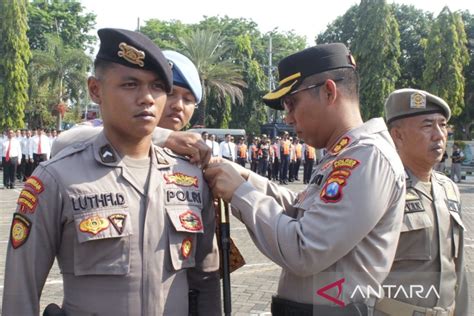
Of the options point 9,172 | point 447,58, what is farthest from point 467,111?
point 9,172

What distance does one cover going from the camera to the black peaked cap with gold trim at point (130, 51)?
6.34 feet

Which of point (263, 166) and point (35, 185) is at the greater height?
point (35, 185)

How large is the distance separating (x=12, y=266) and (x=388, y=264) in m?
1.32

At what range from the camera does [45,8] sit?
42.3 metres

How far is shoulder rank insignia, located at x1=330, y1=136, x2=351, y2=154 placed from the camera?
2045 millimetres

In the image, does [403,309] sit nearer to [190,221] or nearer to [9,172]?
[190,221]

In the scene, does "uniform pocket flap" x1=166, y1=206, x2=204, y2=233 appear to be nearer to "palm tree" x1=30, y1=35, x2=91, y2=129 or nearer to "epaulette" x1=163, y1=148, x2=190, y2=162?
"epaulette" x1=163, y1=148, x2=190, y2=162

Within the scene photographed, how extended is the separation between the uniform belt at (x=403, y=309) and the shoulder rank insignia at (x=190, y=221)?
3.08ft

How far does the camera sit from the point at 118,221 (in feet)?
6.13

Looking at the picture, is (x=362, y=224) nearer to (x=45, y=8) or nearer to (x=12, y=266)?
(x=12, y=266)

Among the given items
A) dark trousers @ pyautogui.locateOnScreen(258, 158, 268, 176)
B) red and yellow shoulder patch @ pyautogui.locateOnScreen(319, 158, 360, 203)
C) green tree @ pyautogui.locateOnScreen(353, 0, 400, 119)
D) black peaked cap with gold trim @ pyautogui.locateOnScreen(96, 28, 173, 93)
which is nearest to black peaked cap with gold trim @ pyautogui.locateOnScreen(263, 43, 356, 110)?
red and yellow shoulder patch @ pyautogui.locateOnScreen(319, 158, 360, 203)

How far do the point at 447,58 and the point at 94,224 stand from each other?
27984 millimetres

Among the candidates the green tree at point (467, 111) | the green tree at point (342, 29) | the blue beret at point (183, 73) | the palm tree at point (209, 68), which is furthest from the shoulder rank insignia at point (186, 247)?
the green tree at point (342, 29)

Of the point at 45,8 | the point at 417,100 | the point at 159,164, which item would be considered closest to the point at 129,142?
the point at 159,164
